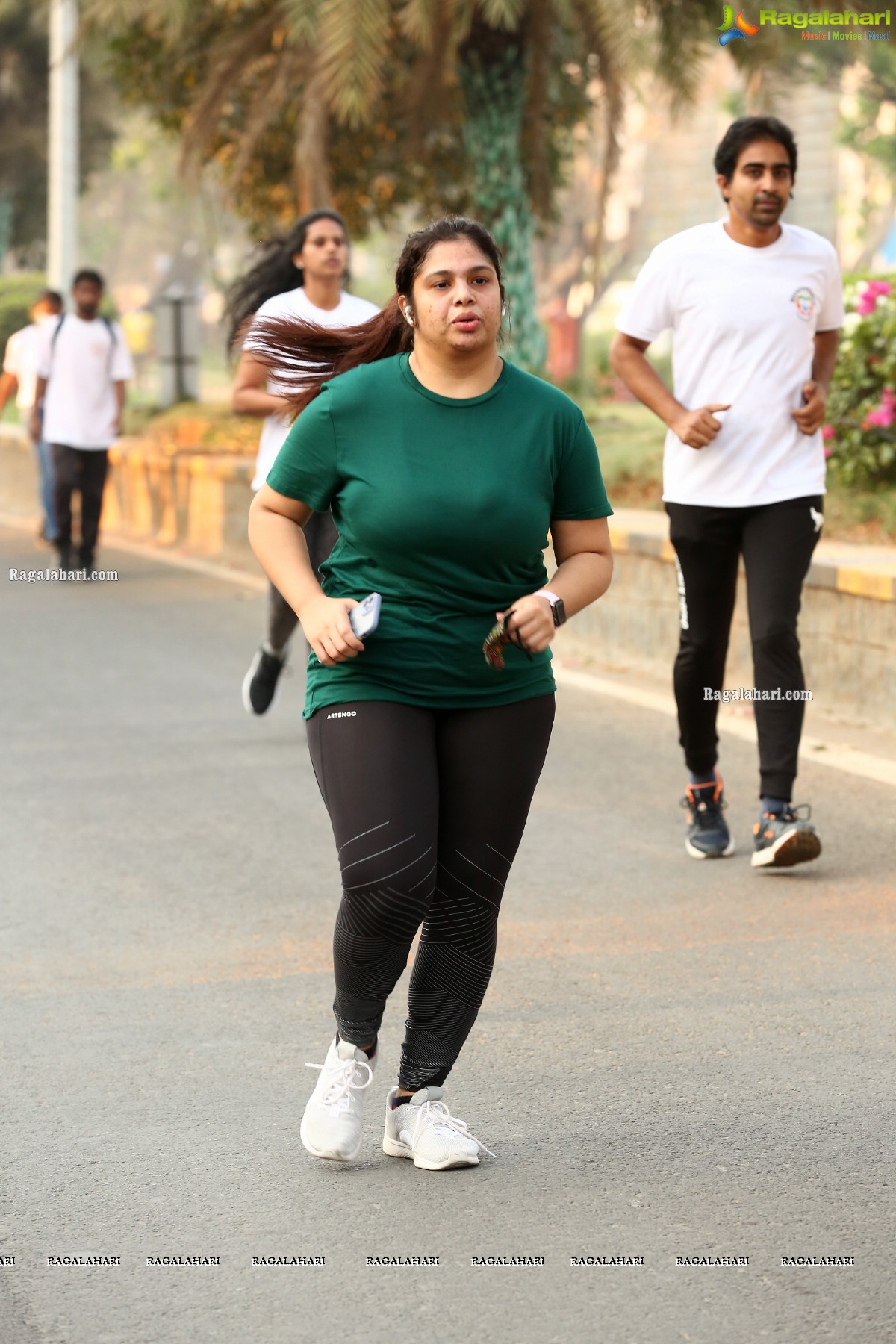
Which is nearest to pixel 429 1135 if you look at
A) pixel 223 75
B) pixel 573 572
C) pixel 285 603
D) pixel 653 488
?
pixel 573 572

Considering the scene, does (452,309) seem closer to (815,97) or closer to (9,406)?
(9,406)

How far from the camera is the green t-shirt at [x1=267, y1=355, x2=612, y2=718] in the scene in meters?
3.71

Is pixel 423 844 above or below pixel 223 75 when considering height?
below

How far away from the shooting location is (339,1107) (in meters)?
3.88

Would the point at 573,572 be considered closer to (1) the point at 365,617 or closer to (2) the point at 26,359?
(1) the point at 365,617

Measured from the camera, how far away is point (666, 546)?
9.71 metres

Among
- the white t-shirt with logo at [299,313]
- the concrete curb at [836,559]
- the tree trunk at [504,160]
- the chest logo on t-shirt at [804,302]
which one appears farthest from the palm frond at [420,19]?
the chest logo on t-shirt at [804,302]

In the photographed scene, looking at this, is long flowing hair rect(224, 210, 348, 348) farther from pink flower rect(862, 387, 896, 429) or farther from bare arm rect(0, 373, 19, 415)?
bare arm rect(0, 373, 19, 415)

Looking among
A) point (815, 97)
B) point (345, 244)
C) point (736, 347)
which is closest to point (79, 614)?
point (345, 244)

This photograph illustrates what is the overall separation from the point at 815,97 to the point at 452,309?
118 feet

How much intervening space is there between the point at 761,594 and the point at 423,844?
2.64m

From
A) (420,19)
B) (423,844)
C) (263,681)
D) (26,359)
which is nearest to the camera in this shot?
(423,844)

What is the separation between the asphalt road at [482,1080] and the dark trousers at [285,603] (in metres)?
0.57

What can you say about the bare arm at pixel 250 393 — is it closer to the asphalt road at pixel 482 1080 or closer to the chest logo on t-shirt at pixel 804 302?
the asphalt road at pixel 482 1080
